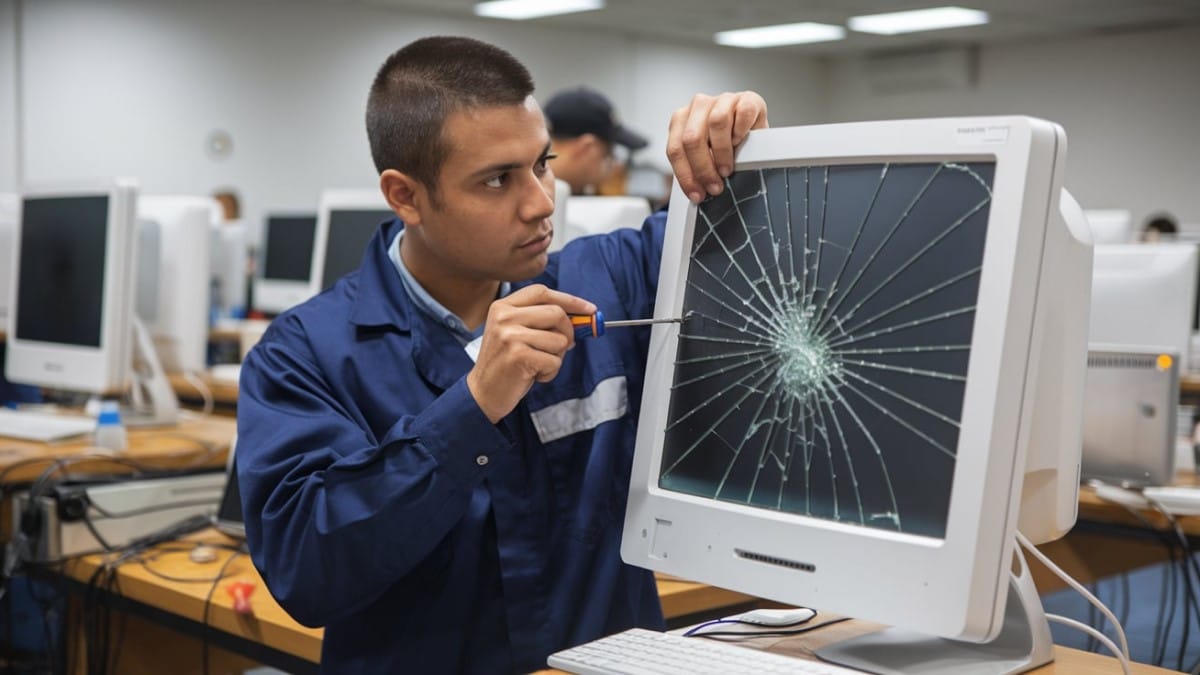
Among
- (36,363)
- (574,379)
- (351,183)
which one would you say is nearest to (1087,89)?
(351,183)

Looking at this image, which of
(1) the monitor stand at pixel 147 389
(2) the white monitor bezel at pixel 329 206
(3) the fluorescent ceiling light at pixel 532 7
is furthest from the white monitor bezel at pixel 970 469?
(3) the fluorescent ceiling light at pixel 532 7

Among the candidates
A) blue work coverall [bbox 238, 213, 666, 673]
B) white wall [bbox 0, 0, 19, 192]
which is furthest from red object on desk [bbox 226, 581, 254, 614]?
white wall [bbox 0, 0, 19, 192]

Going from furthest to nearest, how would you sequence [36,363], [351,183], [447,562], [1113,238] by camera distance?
1. [351,183]
2. [1113,238]
3. [36,363]
4. [447,562]

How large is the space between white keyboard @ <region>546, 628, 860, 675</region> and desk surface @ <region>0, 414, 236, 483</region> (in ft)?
5.35

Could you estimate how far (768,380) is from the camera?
1.15m

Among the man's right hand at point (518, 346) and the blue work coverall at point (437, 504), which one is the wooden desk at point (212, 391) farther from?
the man's right hand at point (518, 346)

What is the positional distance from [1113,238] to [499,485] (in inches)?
143

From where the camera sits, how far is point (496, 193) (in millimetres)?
1319

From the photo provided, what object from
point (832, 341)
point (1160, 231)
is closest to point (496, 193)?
point (832, 341)

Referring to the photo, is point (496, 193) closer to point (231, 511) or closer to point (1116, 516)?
point (231, 511)

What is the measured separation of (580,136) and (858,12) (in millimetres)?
5799

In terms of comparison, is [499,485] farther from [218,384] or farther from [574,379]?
[218,384]

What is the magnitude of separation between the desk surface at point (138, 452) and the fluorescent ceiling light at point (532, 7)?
609cm

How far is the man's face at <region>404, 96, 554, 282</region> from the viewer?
4.31 ft
